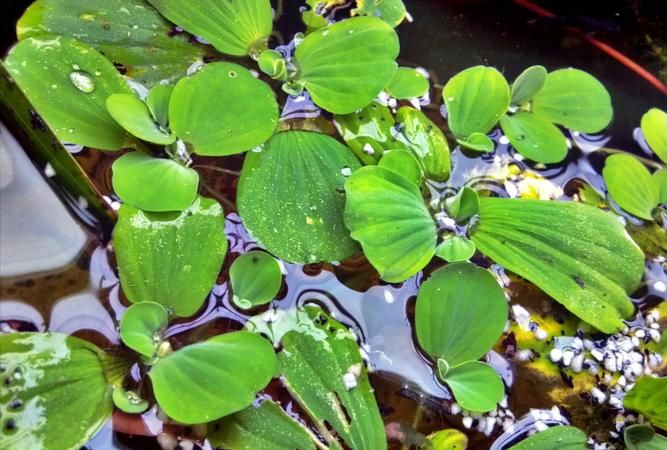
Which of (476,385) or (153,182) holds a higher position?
(153,182)

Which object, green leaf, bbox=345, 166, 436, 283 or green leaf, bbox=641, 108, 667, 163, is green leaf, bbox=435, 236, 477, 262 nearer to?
green leaf, bbox=345, 166, 436, 283

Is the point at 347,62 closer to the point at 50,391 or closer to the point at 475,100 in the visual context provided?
the point at 475,100

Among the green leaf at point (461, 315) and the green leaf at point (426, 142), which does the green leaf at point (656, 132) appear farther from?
the green leaf at point (461, 315)

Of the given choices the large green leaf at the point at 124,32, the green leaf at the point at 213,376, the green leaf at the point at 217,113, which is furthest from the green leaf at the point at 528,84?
the green leaf at the point at 213,376

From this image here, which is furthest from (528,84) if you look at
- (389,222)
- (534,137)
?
(389,222)

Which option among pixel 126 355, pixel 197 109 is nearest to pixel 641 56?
pixel 197 109

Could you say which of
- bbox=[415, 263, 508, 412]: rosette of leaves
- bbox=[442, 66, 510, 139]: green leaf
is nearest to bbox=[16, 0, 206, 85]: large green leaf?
bbox=[442, 66, 510, 139]: green leaf
